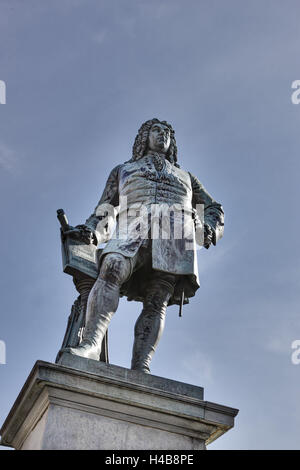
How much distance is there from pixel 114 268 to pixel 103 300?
1.21ft

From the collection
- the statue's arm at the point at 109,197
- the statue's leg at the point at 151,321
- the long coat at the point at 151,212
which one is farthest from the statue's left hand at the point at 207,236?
the statue's arm at the point at 109,197

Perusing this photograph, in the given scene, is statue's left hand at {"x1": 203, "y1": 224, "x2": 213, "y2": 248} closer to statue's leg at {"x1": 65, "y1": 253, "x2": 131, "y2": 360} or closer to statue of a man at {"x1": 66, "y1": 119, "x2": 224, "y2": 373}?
statue of a man at {"x1": 66, "y1": 119, "x2": 224, "y2": 373}

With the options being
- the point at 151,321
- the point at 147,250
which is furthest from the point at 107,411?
the point at 147,250

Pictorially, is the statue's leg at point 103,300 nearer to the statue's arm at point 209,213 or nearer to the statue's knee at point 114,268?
the statue's knee at point 114,268

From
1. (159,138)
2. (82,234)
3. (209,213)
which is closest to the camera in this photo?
(82,234)

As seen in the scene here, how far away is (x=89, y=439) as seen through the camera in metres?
5.23

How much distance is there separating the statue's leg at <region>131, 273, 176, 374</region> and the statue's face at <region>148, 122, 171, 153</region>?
216 centimetres

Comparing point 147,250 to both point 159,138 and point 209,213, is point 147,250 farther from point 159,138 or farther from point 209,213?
point 159,138

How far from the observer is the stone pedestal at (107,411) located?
207 inches

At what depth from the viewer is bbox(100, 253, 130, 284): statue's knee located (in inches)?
Answer: 258

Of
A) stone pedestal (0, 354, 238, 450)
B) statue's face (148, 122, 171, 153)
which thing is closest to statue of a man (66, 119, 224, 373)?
statue's face (148, 122, 171, 153)

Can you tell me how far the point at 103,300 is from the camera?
21.0 feet
